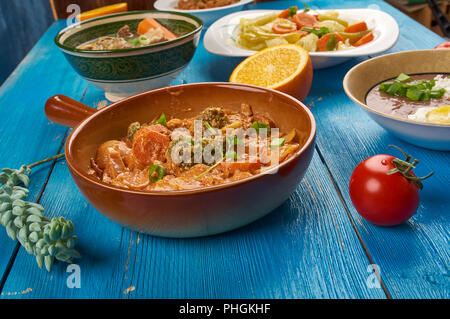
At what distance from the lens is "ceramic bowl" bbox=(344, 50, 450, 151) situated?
3.83ft

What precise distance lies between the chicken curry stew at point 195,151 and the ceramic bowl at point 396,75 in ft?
1.00

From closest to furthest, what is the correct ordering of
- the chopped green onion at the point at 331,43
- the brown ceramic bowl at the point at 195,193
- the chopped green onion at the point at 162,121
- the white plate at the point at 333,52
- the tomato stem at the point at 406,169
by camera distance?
the brown ceramic bowl at the point at 195,193
the tomato stem at the point at 406,169
the chopped green onion at the point at 162,121
the white plate at the point at 333,52
the chopped green onion at the point at 331,43

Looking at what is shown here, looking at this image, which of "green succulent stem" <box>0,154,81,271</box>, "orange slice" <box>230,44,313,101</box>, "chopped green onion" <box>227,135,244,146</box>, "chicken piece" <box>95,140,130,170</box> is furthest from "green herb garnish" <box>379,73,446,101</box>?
"green succulent stem" <box>0,154,81,271</box>

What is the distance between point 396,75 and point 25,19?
356 cm

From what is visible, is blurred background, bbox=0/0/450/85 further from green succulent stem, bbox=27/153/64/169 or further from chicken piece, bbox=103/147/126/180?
chicken piece, bbox=103/147/126/180

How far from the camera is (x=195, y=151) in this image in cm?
107

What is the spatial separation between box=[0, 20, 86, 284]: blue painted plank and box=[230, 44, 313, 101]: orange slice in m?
0.75

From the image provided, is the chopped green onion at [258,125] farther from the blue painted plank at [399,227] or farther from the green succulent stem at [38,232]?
the green succulent stem at [38,232]

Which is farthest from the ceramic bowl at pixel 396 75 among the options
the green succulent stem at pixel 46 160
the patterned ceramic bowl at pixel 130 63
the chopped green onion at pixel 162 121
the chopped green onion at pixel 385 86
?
the green succulent stem at pixel 46 160

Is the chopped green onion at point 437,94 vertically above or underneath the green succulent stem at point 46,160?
above

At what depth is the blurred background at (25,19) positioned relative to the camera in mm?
3359

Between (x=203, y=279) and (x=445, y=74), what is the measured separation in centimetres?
116

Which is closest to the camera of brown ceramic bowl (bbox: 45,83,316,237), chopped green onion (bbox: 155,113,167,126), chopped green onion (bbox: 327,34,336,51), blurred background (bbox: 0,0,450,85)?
brown ceramic bowl (bbox: 45,83,316,237)

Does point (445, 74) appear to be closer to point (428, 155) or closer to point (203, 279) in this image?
point (428, 155)
